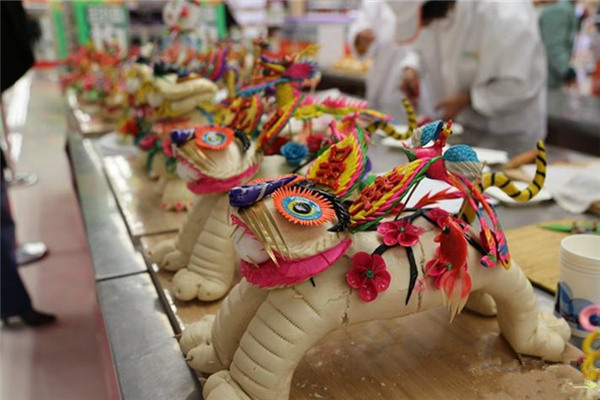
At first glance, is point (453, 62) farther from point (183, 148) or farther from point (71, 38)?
point (71, 38)

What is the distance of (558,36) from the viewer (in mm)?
3822

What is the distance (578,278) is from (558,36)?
3.54 meters

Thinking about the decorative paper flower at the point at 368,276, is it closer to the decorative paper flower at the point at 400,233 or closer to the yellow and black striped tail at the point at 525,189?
the decorative paper flower at the point at 400,233

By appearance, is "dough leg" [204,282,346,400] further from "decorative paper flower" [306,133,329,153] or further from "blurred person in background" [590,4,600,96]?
"blurred person in background" [590,4,600,96]

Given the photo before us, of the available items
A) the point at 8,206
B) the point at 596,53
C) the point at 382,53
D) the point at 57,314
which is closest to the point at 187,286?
the point at 8,206

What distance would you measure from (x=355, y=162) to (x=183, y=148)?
0.42 meters

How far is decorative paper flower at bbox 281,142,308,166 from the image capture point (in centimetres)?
104

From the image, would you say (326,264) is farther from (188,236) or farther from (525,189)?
(188,236)

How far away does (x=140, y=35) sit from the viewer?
4523mm

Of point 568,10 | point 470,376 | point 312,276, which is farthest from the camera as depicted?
point 568,10

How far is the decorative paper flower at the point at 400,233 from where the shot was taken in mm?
684

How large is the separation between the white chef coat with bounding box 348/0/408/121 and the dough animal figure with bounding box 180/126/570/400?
2689mm

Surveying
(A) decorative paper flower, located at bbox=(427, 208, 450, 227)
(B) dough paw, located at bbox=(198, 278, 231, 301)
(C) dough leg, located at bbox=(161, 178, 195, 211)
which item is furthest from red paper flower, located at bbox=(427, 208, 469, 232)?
(C) dough leg, located at bbox=(161, 178, 195, 211)

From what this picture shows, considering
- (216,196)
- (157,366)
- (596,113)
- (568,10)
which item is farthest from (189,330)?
(568,10)
